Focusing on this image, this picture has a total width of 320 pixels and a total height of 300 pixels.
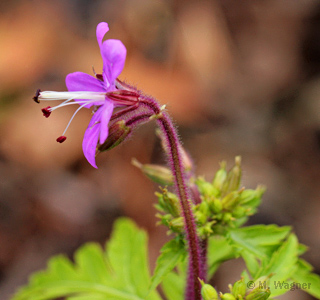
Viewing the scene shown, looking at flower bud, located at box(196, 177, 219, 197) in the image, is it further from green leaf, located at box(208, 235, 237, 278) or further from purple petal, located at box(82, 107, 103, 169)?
purple petal, located at box(82, 107, 103, 169)

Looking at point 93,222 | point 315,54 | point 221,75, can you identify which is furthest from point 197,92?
point 93,222

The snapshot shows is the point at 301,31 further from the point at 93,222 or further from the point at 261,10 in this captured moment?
the point at 93,222

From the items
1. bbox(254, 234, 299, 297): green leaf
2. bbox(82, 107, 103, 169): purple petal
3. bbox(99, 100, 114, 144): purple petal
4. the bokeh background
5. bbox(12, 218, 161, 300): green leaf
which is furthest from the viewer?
the bokeh background

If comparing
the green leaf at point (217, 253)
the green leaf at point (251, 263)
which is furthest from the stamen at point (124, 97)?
the green leaf at point (217, 253)

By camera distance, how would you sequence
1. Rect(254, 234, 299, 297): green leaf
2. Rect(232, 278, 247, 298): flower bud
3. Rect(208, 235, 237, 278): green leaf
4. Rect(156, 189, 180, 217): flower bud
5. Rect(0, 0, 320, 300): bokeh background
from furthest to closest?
Rect(0, 0, 320, 300): bokeh background
Rect(208, 235, 237, 278): green leaf
Rect(254, 234, 299, 297): green leaf
Rect(156, 189, 180, 217): flower bud
Rect(232, 278, 247, 298): flower bud

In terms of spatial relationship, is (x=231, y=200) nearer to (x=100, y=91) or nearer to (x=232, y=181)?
(x=232, y=181)

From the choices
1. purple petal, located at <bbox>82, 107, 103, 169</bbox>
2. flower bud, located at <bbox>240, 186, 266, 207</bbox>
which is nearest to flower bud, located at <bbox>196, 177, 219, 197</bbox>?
flower bud, located at <bbox>240, 186, 266, 207</bbox>

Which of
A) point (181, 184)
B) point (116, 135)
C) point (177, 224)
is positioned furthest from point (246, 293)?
point (116, 135)
